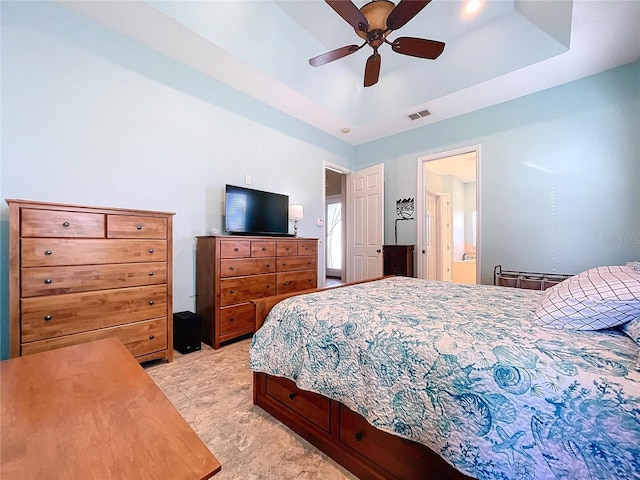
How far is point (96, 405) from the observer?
802 millimetres

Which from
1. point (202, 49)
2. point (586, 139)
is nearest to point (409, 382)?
point (202, 49)

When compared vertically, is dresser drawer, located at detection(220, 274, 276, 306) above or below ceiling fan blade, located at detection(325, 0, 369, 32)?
below

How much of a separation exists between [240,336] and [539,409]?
2686 millimetres

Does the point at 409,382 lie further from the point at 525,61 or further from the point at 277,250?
the point at 525,61

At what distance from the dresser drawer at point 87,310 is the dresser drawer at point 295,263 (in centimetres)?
127

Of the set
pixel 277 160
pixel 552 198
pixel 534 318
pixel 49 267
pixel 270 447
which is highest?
pixel 277 160

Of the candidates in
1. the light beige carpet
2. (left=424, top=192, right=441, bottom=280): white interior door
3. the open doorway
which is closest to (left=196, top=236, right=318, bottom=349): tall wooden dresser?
the light beige carpet

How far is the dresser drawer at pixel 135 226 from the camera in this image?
6.68 ft

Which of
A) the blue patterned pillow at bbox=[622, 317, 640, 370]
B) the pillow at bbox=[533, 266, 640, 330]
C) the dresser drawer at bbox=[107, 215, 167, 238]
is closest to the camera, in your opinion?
the blue patterned pillow at bbox=[622, 317, 640, 370]

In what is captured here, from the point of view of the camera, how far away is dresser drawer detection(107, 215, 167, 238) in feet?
6.68

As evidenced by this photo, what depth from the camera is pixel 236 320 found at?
2781mm

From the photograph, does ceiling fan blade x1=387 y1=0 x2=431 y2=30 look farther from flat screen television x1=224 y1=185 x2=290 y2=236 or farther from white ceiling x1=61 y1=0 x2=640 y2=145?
flat screen television x1=224 y1=185 x2=290 y2=236

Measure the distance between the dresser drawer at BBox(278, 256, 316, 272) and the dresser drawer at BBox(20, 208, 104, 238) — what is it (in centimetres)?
172

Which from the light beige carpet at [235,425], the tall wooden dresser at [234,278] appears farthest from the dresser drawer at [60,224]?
the light beige carpet at [235,425]
